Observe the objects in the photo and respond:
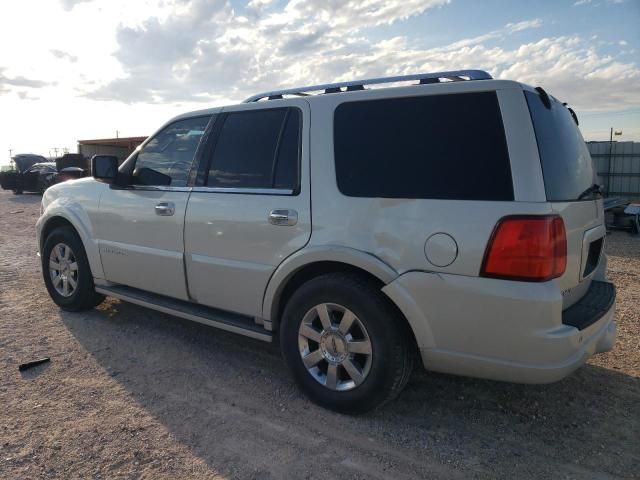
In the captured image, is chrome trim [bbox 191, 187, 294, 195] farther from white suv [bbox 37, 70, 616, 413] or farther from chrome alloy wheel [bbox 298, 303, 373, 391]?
chrome alloy wheel [bbox 298, 303, 373, 391]

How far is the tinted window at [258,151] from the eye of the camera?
3309 mm

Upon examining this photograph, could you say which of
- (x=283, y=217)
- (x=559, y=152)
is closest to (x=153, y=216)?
(x=283, y=217)

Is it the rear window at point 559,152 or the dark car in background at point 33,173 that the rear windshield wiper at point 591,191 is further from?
the dark car in background at point 33,173

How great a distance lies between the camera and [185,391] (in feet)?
11.1

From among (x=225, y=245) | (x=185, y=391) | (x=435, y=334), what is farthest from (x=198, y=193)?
(x=435, y=334)

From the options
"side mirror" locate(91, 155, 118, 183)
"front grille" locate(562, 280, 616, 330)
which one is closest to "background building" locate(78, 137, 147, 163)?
"side mirror" locate(91, 155, 118, 183)

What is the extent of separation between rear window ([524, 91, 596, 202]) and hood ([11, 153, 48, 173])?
24878 mm

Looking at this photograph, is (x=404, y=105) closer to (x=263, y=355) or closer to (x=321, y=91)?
(x=321, y=91)

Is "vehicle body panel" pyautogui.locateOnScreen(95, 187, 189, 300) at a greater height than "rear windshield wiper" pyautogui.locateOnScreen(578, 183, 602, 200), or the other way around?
"rear windshield wiper" pyautogui.locateOnScreen(578, 183, 602, 200)

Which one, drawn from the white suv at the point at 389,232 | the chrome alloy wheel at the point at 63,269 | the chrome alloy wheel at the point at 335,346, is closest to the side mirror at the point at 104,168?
the white suv at the point at 389,232

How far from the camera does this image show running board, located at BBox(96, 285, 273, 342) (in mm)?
3477

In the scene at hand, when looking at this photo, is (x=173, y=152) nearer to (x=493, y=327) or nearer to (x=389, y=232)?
(x=389, y=232)

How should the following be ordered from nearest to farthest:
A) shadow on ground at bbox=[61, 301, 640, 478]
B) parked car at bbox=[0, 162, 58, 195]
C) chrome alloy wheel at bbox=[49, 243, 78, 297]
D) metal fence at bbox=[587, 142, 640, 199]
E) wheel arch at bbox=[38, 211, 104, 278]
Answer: shadow on ground at bbox=[61, 301, 640, 478] < wheel arch at bbox=[38, 211, 104, 278] < chrome alloy wheel at bbox=[49, 243, 78, 297] < metal fence at bbox=[587, 142, 640, 199] < parked car at bbox=[0, 162, 58, 195]

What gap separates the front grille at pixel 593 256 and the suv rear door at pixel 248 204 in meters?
1.69
